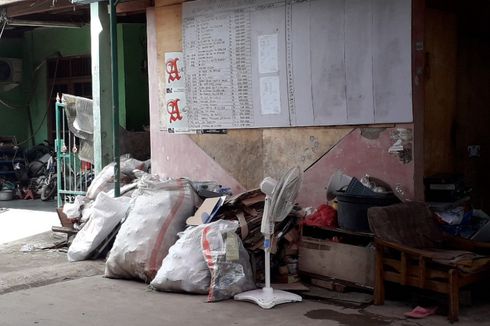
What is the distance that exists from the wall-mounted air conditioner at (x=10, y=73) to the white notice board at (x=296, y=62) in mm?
8659

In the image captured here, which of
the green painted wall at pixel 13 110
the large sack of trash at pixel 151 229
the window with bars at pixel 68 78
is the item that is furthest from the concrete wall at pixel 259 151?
the green painted wall at pixel 13 110

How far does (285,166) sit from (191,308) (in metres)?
2.24

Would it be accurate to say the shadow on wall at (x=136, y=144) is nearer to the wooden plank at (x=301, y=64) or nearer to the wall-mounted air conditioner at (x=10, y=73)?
the wooden plank at (x=301, y=64)

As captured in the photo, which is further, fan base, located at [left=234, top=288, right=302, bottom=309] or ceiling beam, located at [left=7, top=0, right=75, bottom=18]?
ceiling beam, located at [left=7, top=0, right=75, bottom=18]

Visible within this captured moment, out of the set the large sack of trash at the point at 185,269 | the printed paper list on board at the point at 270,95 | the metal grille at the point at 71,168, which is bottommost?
the large sack of trash at the point at 185,269

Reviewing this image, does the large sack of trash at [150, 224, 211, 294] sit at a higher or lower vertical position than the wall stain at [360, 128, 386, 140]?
lower

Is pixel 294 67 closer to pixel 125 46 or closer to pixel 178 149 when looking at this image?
pixel 178 149

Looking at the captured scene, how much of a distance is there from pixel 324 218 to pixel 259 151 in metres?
1.54

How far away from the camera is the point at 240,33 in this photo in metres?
7.87

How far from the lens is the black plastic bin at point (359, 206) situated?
20.4 feet

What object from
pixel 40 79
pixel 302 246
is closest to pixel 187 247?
pixel 302 246

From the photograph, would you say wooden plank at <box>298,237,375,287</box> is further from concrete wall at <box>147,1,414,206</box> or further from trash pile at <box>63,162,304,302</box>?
concrete wall at <box>147,1,414,206</box>

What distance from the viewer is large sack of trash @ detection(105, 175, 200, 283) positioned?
6.82 meters

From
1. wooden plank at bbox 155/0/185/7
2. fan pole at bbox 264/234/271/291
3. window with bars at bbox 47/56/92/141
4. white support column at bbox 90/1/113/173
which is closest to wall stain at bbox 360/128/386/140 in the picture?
fan pole at bbox 264/234/271/291
